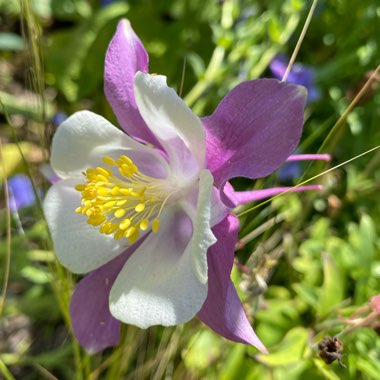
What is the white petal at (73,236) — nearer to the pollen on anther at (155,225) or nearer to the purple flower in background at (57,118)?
the pollen on anther at (155,225)

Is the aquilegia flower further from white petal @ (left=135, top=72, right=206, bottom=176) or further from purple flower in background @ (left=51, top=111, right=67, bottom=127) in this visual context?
purple flower in background @ (left=51, top=111, right=67, bottom=127)

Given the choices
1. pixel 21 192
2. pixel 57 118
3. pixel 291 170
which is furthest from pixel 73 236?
pixel 57 118

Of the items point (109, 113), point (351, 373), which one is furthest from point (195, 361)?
point (109, 113)

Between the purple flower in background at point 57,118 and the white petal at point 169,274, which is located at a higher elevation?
the white petal at point 169,274

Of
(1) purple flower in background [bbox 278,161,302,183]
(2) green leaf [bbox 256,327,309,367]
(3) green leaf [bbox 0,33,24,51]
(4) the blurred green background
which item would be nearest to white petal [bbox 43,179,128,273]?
(4) the blurred green background

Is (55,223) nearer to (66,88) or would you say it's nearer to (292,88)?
(292,88)

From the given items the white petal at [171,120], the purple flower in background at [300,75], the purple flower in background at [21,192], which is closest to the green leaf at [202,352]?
the white petal at [171,120]
